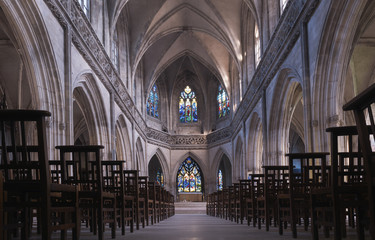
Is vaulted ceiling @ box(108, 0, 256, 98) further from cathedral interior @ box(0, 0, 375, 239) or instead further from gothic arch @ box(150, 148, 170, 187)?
gothic arch @ box(150, 148, 170, 187)

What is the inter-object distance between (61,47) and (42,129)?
8.94m

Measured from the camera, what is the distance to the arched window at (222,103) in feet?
111

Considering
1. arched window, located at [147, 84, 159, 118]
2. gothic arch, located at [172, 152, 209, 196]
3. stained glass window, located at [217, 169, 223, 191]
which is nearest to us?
arched window, located at [147, 84, 159, 118]

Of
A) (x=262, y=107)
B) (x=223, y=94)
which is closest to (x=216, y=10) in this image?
(x=262, y=107)

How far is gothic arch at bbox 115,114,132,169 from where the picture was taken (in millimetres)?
23172

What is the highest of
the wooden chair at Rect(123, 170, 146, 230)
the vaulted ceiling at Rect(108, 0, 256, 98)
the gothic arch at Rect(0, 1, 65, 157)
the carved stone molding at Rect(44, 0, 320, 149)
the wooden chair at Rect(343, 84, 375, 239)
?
the vaulted ceiling at Rect(108, 0, 256, 98)

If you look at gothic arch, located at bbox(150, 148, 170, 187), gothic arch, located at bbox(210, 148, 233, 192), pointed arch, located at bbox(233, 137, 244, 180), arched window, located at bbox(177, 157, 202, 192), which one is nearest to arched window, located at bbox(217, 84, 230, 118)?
gothic arch, located at bbox(210, 148, 233, 192)

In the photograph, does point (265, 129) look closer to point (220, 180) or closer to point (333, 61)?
point (333, 61)

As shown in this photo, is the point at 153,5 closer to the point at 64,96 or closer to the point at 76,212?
the point at 64,96

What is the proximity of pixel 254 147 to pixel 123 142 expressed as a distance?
7216 mm

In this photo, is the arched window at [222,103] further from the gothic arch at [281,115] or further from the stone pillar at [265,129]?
the gothic arch at [281,115]

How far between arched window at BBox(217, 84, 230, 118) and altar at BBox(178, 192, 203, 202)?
6455 millimetres

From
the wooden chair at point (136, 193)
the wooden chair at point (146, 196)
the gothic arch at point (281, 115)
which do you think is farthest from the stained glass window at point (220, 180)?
the wooden chair at point (136, 193)

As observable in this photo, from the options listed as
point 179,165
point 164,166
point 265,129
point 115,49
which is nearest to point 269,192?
point 265,129
